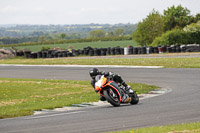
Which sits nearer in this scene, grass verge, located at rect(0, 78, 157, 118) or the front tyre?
the front tyre

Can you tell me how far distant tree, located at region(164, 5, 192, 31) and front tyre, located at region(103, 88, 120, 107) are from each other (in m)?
62.7

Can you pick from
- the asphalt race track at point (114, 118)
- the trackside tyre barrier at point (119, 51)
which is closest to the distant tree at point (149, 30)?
the trackside tyre barrier at point (119, 51)

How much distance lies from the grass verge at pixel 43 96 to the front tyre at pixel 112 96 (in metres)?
2.06

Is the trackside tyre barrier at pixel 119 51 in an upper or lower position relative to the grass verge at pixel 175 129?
upper

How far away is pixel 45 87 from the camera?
2145cm

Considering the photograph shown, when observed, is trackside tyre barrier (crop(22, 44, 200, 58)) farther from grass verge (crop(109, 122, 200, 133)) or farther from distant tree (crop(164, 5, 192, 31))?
grass verge (crop(109, 122, 200, 133))

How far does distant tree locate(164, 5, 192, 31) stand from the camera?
76875mm

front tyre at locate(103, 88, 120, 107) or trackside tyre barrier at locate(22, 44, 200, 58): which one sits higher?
trackside tyre barrier at locate(22, 44, 200, 58)

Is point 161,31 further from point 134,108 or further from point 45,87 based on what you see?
point 134,108

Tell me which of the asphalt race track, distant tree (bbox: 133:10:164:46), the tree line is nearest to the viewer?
the asphalt race track

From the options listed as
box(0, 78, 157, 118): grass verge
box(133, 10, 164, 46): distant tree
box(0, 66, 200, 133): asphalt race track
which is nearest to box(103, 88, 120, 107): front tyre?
box(0, 66, 200, 133): asphalt race track

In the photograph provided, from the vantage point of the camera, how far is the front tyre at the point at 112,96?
43.2 ft

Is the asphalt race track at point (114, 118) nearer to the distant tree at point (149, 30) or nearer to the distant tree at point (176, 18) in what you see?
the distant tree at point (149, 30)

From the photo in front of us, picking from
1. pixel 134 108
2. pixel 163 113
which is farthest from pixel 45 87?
pixel 163 113
